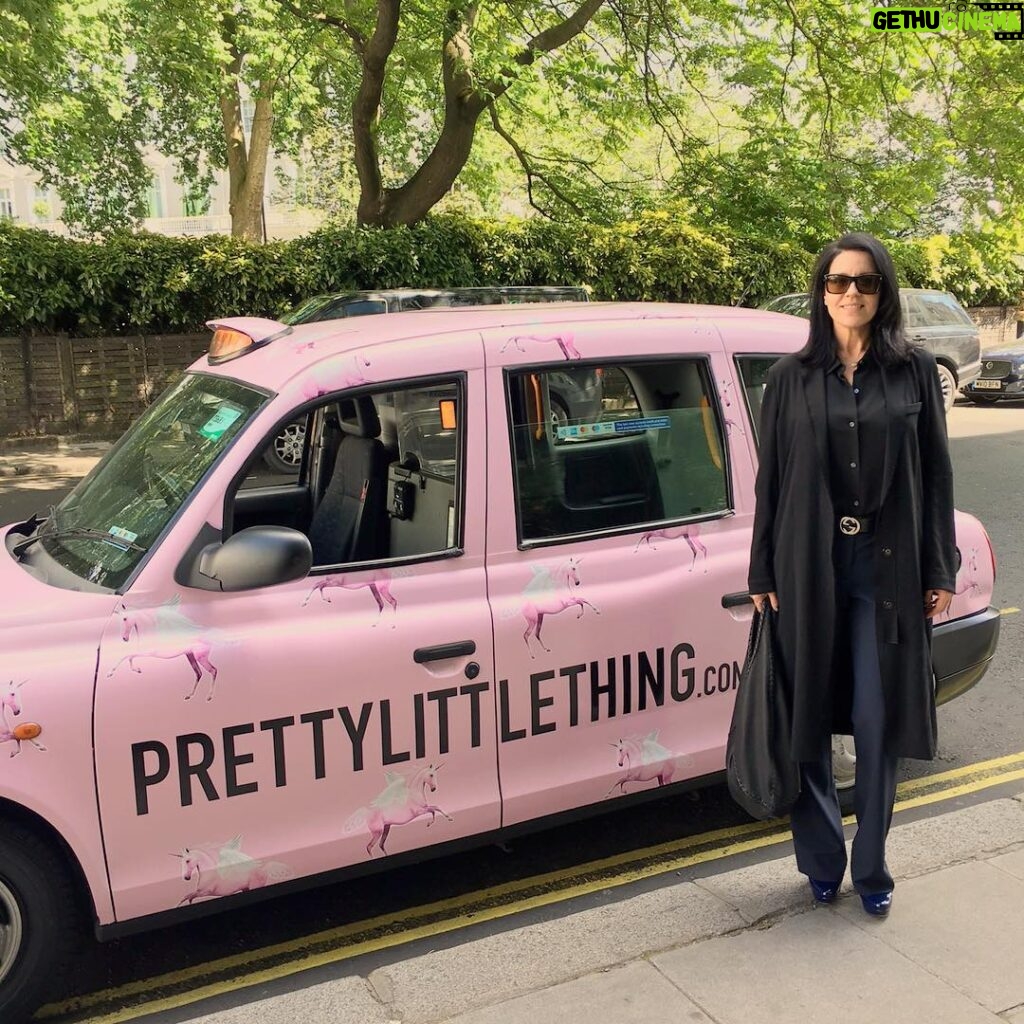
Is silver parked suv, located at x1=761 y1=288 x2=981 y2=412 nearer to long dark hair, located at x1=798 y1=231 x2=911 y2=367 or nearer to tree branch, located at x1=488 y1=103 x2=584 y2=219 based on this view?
tree branch, located at x1=488 y1=103 x2=584 y2=219

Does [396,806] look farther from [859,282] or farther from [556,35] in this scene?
[556,35]

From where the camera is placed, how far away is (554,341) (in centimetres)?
327

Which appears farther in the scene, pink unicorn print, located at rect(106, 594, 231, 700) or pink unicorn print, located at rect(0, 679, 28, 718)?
pink unicorn print, located at rect(106, 594, 231, 700)

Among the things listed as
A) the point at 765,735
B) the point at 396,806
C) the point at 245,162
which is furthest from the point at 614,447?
the point at 245,162

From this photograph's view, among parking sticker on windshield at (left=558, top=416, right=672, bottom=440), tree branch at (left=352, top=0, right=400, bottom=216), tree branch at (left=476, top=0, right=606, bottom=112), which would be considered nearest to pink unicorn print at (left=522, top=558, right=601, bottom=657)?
parking sticker on windshield at (left=558, top=416, right=672, bottom=440)

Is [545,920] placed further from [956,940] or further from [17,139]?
[17,139]

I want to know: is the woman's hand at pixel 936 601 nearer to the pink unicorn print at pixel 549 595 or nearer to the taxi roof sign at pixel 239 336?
the pink unicorn print at pixel 549 595

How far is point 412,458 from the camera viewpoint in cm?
341

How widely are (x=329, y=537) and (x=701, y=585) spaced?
119cm

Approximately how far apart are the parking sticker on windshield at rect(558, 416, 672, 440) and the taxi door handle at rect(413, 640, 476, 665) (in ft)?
2.33

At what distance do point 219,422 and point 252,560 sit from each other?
1.74 ft

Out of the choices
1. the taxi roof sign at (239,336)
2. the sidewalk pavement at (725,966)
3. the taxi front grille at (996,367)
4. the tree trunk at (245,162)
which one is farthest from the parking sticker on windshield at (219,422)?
the tree trunk at (245,162)

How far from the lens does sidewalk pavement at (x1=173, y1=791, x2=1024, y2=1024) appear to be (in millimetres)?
2562

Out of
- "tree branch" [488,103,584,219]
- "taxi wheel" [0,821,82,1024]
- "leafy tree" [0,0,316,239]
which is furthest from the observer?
"tree branch" [488,103,584,219]
